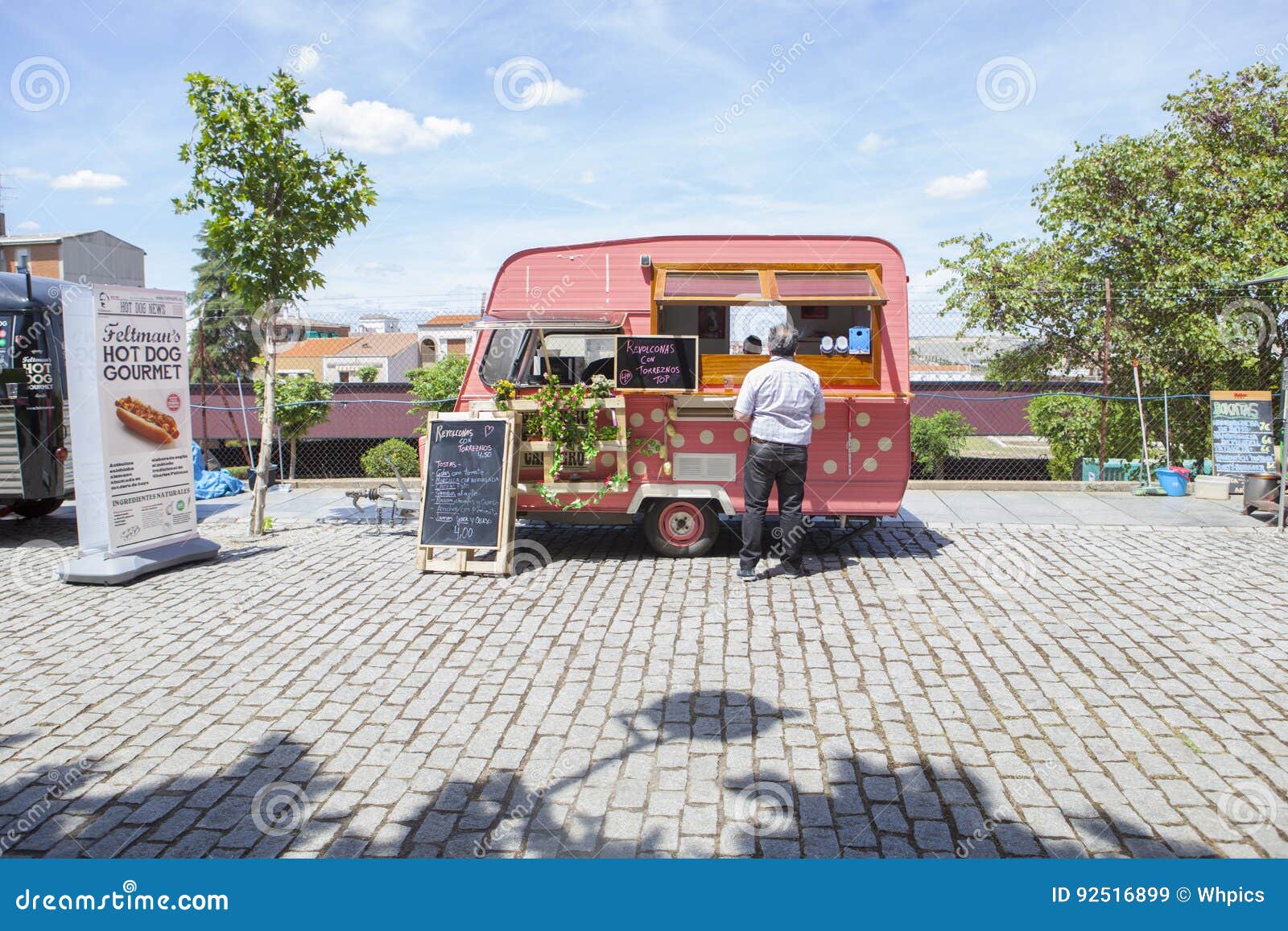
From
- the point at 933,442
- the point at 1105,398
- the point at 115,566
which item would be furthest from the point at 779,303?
the point at 933,442

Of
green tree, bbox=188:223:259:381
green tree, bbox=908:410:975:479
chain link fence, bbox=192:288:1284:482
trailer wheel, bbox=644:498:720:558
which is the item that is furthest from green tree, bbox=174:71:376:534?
green tree, bbox=188:223:259:381

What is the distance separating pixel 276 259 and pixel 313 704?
5.44 meters

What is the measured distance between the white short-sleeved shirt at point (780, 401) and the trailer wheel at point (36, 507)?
8.02 metres

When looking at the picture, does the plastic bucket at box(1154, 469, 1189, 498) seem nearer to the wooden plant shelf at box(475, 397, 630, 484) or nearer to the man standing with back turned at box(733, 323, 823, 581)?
the man standing with back turned at box(733, 323, 823, 581)

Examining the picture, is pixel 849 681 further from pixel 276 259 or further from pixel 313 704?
pixel 276 259

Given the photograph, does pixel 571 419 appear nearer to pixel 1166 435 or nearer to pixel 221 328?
pixel 1166 435

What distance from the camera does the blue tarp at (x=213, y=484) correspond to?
11.8 meters

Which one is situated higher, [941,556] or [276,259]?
[276,259]

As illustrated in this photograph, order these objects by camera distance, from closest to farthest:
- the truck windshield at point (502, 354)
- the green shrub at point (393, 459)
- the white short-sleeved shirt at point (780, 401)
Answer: the white short-sleeved shirt at point (780, 401) < the truck windshield at point (502, 354) < the green shrub at point (393, 459)

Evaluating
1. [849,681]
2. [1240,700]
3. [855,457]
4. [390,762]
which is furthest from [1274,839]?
[855,457]

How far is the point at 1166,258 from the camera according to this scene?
13.3m

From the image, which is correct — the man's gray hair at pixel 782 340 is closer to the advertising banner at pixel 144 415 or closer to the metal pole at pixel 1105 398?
the advertising banner at pixel 144 415

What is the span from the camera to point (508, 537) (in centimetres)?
749

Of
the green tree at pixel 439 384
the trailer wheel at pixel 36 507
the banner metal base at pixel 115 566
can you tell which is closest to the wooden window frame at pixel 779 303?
the banner metal base at pixel 115 566
